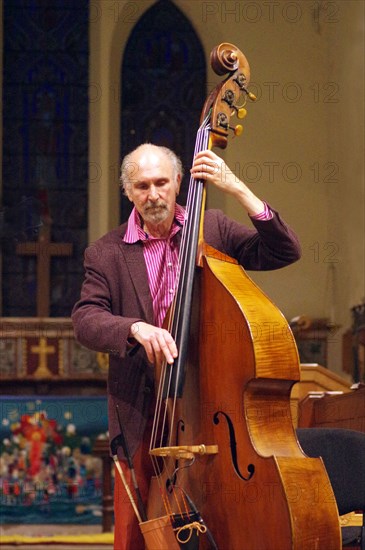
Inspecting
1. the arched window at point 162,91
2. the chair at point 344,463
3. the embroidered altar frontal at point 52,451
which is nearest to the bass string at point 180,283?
the chair at point 344,463

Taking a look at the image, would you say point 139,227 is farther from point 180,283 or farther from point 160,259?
point 180,283

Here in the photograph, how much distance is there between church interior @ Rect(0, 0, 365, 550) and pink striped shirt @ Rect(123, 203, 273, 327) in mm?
4406

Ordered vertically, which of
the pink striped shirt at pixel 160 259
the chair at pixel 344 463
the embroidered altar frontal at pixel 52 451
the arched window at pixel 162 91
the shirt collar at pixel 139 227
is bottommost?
the embroidered altar frontal at pixel 52 451

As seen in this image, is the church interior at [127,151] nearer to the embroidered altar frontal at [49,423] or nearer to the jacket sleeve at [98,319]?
the embroidered altar frontal at [49,423]

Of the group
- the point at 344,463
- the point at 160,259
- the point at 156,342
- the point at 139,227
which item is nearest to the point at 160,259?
the point at 160,259

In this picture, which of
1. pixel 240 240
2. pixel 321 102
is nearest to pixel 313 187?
pixel 321 102

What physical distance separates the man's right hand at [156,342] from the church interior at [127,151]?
4653mm

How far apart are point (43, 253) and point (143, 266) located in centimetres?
591

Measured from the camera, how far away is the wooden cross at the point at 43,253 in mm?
8469

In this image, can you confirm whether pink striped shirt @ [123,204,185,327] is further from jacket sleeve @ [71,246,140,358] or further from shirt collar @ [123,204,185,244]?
jacket sleeve @ [71,246,140,358]

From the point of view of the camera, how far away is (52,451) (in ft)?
22.9

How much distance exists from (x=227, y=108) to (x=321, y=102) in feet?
20.2

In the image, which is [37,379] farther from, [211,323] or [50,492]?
[211,323]

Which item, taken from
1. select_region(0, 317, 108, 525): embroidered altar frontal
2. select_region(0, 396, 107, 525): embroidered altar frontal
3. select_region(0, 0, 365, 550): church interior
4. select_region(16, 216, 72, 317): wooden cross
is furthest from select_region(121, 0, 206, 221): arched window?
select_region(0, 396, 107, 525): embroidered altar frontal
